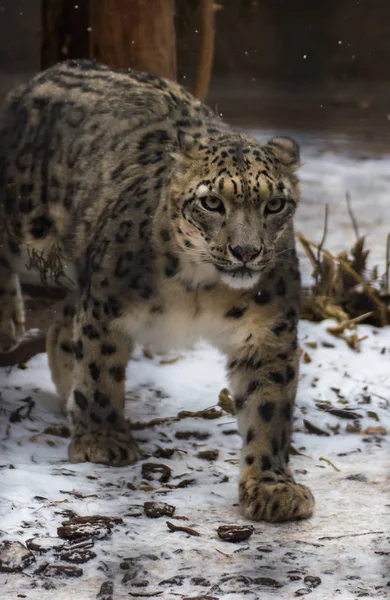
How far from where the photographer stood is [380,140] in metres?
13.6

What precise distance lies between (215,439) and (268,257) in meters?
1.30

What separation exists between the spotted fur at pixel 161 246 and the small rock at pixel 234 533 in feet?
0.64

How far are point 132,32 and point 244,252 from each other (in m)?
3.02

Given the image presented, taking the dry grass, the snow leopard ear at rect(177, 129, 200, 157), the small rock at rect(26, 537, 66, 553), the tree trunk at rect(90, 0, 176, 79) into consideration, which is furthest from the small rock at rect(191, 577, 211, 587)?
the tree trunk at rect(90, 0, 176, 79)

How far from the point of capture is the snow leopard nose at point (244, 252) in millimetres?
4121

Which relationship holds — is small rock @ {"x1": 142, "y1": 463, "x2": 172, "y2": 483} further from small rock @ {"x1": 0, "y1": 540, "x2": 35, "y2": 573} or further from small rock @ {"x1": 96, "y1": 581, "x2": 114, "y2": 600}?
small rock @ {"x1": 96, "y1": 581, "x2": 114, "y2": 600}

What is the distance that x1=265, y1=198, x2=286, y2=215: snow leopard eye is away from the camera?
14.0 feet

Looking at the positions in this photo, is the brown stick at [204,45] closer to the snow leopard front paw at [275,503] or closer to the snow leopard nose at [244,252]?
Result: the snow leopard nose at [244,252]

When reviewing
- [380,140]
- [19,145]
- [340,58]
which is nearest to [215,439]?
[19,145]

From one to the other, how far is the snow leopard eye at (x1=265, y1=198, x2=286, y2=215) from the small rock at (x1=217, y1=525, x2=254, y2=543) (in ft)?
3.67

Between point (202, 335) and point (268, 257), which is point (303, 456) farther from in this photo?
point (268, 257)

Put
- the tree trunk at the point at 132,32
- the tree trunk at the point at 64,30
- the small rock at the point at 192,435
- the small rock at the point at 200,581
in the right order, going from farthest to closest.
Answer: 1. the tree trunk at the point at 64,30
2. the tree trunk at the point at 132,32
3. the small rock at the point at 192,435
4. the small rock at the point at 200,581

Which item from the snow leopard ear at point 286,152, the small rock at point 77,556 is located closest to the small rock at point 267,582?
the small rock at point 77,556

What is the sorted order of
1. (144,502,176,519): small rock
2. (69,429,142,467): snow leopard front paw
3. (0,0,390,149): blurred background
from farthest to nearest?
(0,0,390,149): blurred background, (69,429,142,467): snow leopard front paw, (144,502,176,519): small rock
